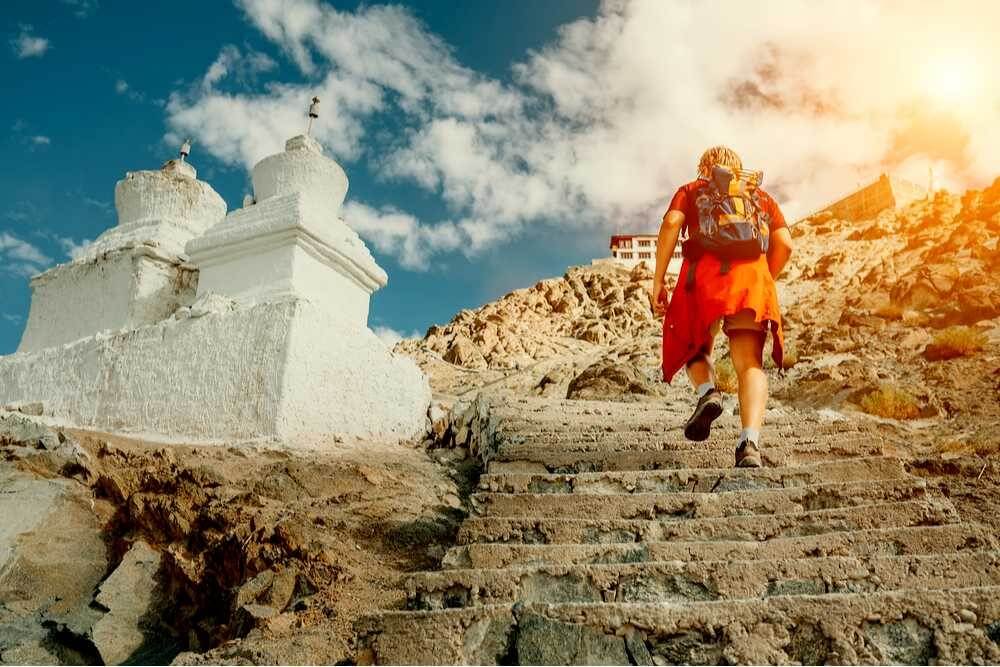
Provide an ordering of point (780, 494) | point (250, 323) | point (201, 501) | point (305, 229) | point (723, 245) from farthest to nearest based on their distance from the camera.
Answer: point (305, 229) → point (250, 323) → point (201, 501) → point (723, 245) → point (780, 494)

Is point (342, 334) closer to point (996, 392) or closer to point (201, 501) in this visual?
point (201, 501)

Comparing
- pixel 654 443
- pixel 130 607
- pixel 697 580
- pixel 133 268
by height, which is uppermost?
pixel 133 268

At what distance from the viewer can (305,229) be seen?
8320 millimetres

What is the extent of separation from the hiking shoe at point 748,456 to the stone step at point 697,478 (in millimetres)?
29

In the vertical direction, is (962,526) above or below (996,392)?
below

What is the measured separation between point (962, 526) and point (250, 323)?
20.4ft

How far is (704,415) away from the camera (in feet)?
14.5

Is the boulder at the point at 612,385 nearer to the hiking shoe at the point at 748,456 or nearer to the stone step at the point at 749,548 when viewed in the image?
the hiking shoe at the point at 748,456

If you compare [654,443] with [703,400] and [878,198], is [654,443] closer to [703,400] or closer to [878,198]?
[703,400]

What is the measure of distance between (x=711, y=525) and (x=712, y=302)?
138 centimetres

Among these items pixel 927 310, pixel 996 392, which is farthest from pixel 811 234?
pixel 996 392

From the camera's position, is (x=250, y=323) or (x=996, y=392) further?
(x=996, y=392)

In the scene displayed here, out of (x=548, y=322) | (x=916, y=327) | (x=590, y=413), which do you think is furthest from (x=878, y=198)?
(x=590, y=413)

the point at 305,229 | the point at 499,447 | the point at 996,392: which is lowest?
the point at 499,447
